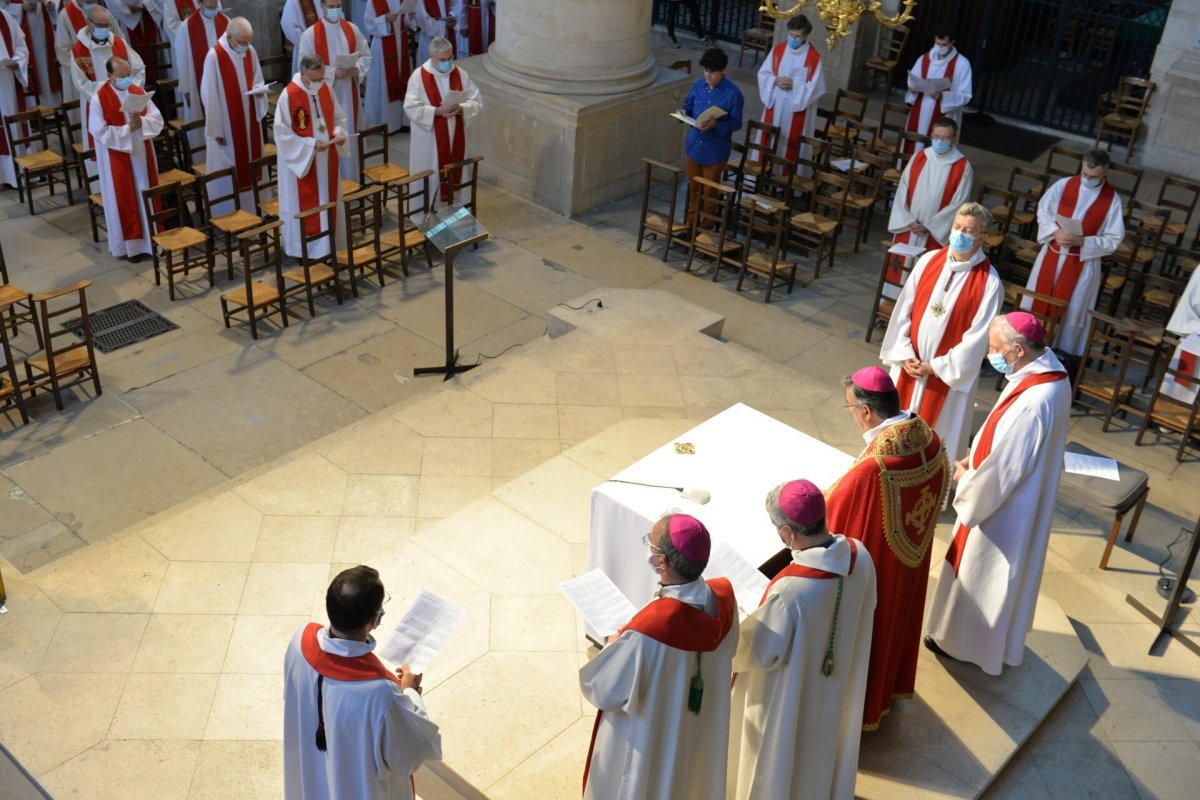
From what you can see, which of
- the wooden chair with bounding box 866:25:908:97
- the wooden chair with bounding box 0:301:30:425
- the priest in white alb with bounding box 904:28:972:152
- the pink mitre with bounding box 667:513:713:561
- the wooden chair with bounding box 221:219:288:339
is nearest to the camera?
the pink mitre with bounding box 667:513:713:561

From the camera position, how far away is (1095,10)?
15.4 metres

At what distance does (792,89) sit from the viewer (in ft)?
39.5

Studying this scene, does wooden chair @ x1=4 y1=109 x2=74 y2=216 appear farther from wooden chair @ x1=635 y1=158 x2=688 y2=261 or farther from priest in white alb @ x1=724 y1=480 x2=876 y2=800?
priest in white alb @ x1=724 y1=480 x2=876 y2=800

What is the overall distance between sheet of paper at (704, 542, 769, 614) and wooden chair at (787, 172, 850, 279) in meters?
6.30

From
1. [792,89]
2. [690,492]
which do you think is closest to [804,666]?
[690,492]

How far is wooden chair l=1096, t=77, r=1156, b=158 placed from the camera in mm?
13523

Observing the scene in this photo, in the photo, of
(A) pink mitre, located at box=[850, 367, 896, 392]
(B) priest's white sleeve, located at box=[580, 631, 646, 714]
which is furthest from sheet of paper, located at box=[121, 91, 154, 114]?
(B) priest's white sleeve, located at box=[580, 631, 646, 714]

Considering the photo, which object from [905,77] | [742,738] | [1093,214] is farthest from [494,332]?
[905,77]

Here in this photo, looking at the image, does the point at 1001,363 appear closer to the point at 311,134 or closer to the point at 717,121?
the point at 717,121

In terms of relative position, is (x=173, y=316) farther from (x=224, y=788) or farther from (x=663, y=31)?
(x=663, y=31)

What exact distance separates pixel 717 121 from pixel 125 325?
212 inches

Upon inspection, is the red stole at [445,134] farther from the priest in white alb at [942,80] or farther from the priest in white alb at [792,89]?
the priest in white alb at [942,80]

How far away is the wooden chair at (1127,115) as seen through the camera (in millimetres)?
13523

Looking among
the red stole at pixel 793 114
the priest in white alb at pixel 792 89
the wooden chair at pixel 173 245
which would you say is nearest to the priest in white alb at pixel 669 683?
the wooden chair at pixel 173 245
